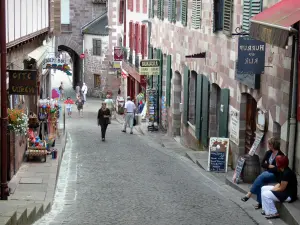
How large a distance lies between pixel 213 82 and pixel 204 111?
1.26 m

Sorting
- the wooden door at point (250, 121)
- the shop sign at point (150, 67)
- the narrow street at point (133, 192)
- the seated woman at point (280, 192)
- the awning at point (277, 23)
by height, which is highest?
the awning at point (277, 23)

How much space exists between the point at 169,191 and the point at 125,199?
1.23 metres

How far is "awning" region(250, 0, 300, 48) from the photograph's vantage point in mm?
11129

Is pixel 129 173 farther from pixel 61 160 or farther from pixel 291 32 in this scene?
pixel 291 32

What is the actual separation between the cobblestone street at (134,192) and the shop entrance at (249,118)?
4.73 ft

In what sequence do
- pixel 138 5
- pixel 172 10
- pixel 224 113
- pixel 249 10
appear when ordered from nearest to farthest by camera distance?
pixel 249 10, pixel 224 113, pixel 172 10, pixel 138 5

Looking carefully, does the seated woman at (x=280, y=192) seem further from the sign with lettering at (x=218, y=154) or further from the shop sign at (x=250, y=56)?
the sign with lettering at (x=218, y=154)

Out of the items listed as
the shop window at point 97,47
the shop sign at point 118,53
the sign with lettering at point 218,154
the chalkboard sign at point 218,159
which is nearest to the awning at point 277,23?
the sign with lettering at point 218,154

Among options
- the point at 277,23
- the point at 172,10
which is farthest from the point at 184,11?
the point at 277,23

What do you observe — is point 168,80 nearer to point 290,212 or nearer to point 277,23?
point 277,23

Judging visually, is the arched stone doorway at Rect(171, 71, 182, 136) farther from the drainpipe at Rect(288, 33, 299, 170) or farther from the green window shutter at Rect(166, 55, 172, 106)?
the drainpipe at Rect(288, 33, 299, 170)

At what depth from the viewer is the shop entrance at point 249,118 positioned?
16.2 m

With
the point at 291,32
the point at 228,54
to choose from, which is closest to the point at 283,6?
the point at 291,32

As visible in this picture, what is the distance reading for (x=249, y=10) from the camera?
15578 millimetres
